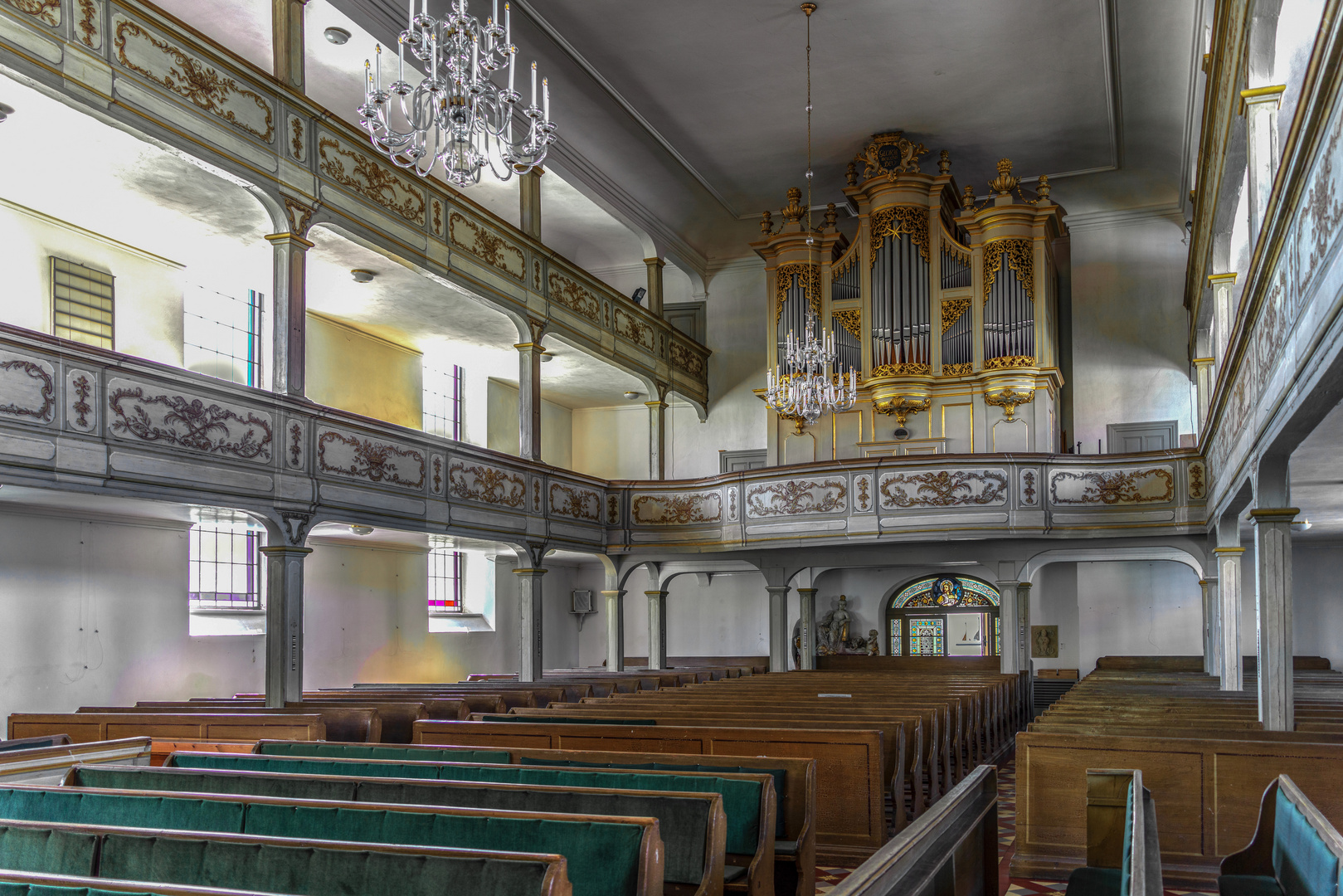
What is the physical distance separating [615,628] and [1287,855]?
45.3 ft

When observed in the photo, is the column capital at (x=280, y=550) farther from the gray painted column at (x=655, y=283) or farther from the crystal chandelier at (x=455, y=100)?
the gray painted column at (x=655, y=283)

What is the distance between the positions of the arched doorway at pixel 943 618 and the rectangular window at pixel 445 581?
799 centimetres

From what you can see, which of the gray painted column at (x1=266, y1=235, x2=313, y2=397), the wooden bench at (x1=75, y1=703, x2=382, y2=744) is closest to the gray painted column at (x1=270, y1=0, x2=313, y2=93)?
the gray painted column at (x1=266, y1=235, x2=313, y2=397)

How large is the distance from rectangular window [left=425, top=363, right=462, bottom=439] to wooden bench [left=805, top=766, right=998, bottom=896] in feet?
53.7

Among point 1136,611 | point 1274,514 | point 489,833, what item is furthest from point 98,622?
point 1136,611

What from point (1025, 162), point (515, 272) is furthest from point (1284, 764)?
point (1025, 162)

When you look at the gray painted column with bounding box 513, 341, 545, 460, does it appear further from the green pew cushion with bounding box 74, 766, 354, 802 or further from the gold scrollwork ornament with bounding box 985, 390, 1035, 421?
the green pew cushion with bounding box 74, 766, 354, 802

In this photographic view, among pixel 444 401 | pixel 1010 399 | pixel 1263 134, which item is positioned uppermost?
pixel 1263 134

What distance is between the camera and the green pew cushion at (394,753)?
248 inches

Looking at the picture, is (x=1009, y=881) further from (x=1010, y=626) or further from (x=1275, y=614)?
(x=1010, y=626)

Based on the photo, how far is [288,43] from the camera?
11.4 m

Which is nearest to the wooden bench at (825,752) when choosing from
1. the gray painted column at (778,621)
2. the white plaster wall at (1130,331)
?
the gray painted column at (778,621)

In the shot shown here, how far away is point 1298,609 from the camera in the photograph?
18.7 metres

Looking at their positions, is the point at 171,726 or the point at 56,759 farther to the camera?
the point at 171,726
